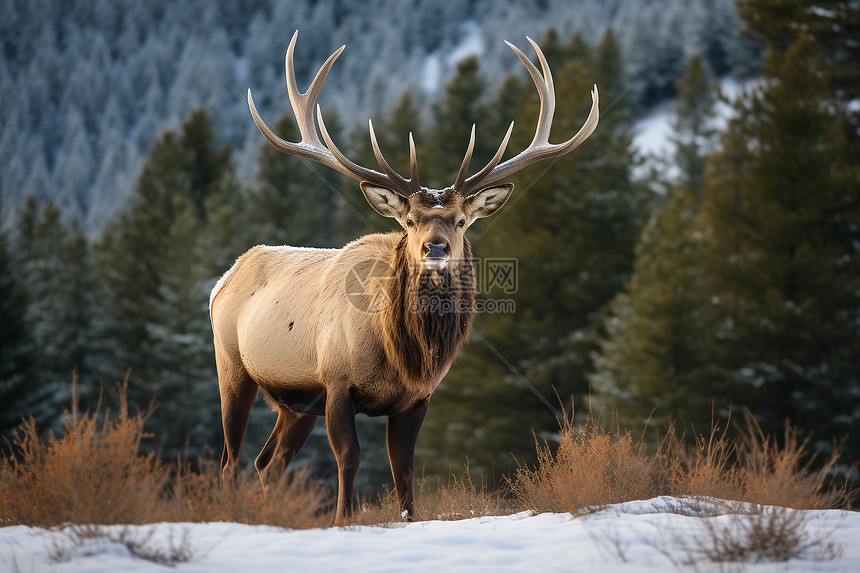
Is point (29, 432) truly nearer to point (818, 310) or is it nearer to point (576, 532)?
point (576, 532)

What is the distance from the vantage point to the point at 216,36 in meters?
198

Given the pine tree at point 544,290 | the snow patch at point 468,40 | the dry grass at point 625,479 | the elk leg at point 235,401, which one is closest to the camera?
the dry grass at point 625,479

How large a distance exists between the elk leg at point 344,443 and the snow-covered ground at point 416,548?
71cm

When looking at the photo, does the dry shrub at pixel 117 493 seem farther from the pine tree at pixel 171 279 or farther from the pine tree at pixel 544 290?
the pine tree at pixel 171 279

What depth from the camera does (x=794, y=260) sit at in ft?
50.0

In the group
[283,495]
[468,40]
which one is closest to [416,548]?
[283,495]

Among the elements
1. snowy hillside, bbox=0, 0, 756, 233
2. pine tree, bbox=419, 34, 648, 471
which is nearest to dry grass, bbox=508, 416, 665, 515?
pine tree, bbox=419, 34, 648, 471

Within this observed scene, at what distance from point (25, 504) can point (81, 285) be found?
30516 mm

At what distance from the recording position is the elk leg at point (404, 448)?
5.57m

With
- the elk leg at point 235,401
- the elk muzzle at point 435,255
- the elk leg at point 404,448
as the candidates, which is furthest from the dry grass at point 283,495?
the elk leg at point 235,401

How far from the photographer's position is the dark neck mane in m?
5.52

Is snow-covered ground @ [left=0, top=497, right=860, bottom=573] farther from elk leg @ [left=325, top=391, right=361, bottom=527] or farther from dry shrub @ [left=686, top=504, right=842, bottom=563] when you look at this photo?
elk leg @ [left=325, top=391, right=361, bottom=527]

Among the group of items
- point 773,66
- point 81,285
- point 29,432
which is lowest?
point 81,285

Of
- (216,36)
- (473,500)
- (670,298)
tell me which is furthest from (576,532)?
(216,36)
